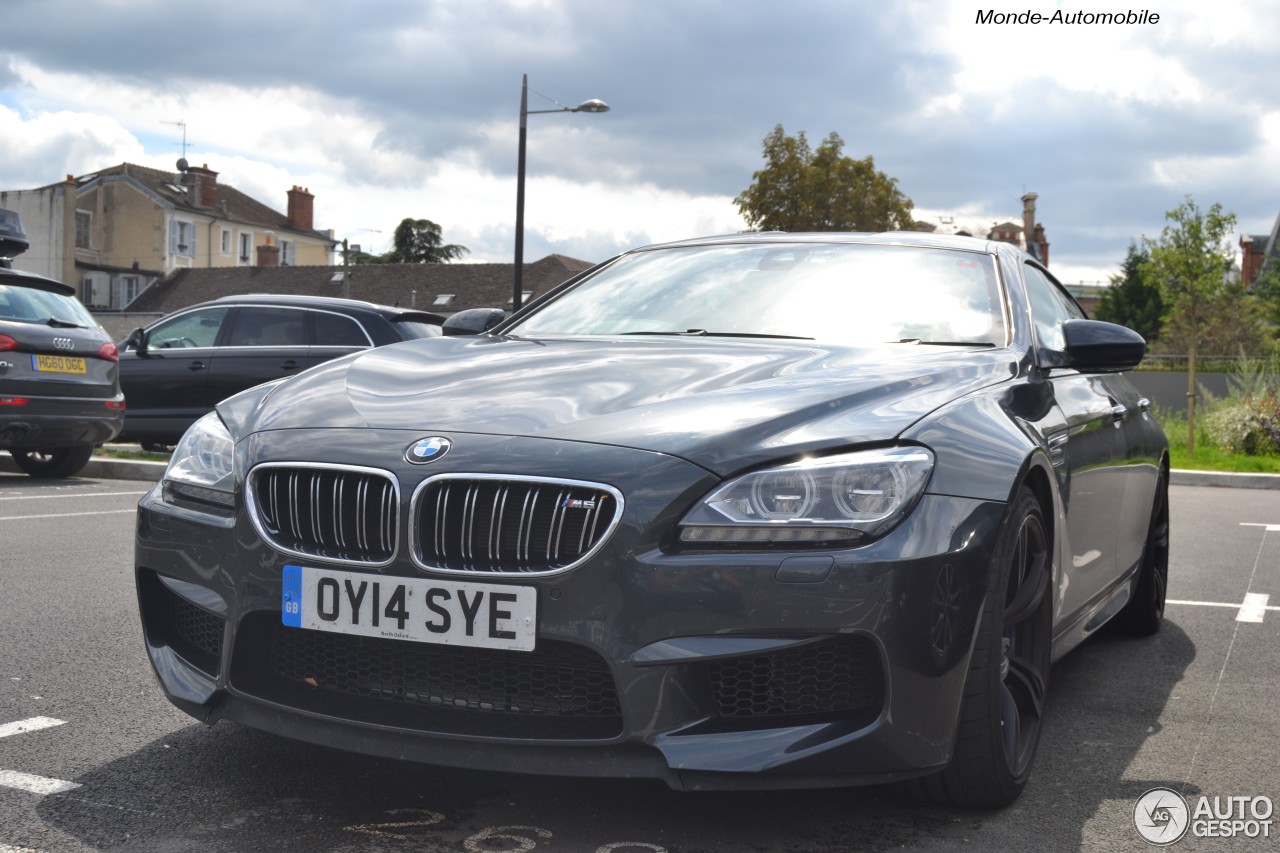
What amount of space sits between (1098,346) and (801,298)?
2.83 feet

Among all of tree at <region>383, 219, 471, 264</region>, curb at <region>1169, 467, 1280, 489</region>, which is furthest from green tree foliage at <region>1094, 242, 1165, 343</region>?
curb at <region>1169, 467, 1280, 489</region>

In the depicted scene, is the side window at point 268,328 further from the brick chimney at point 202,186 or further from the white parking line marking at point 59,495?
the brick chimney at point 202,186

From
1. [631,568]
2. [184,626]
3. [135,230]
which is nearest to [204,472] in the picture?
[184,626]

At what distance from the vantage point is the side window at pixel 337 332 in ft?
41.7

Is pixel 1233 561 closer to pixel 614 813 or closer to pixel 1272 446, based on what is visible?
pixel 614 813

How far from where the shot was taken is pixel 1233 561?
7973 millimetres

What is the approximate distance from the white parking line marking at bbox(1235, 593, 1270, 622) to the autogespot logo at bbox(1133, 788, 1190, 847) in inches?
116

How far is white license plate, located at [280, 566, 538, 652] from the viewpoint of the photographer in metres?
2.66

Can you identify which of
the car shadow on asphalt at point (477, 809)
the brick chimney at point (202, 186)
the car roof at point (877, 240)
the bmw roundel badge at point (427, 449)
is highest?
the brick chimney at point (202, 186)

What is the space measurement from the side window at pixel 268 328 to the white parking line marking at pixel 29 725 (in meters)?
9.60

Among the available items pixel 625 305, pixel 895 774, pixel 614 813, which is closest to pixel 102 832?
pixel 614 813

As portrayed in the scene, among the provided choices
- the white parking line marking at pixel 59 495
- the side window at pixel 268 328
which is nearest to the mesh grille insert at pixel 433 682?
the white parking line marking at pixel 59 495

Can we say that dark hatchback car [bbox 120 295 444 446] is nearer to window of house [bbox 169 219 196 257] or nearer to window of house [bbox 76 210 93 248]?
window of house [bbox 169 219 196 257]

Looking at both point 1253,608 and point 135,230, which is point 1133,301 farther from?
point 1253,608
